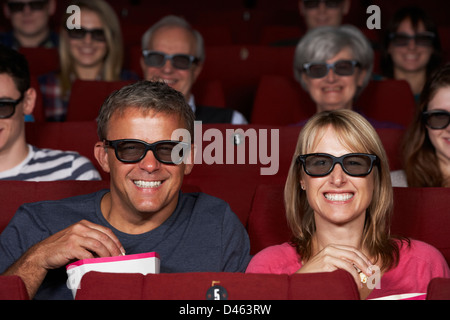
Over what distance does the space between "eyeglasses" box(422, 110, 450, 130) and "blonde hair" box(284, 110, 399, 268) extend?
37 centimetres

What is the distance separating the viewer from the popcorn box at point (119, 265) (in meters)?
1.02

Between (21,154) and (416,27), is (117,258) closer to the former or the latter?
(21,154)

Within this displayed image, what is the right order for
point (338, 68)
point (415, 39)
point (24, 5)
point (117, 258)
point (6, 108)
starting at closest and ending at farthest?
point (117, 258), point (6, 108), point (338, 68), point (415, 39), point (24, 5)

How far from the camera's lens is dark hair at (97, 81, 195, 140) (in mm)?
1194

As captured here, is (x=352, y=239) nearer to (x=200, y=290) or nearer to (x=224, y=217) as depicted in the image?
(x=224, y=217)

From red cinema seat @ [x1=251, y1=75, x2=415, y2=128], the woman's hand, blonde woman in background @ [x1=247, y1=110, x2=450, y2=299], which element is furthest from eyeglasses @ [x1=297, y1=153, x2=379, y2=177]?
red cinema seat @ [x1=251, y1=75, x2=415, y2=128]

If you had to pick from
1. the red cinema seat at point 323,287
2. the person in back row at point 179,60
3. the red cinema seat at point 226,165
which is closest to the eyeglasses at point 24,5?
the person in back row at point 179,60

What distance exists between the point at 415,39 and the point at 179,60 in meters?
0.78

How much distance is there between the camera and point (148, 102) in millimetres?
1196

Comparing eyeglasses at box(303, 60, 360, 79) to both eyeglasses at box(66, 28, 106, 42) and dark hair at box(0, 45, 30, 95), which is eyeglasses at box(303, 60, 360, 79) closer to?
eyeglasses at box(66, 28, 106, 42)

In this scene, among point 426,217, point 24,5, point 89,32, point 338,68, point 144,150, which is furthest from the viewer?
point 24,5

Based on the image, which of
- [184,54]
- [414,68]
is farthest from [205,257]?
[414,68]

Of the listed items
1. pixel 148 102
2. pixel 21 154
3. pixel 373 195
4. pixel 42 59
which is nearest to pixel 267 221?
pixel 373 195

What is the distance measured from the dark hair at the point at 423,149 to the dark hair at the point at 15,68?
32.6 inches
